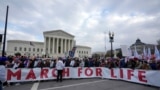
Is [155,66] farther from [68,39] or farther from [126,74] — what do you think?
[68,39]

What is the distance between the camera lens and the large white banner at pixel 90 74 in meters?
10.7

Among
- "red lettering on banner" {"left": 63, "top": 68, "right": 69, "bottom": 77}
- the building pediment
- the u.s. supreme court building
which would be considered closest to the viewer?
"red lettering on banner" {"left": 63, "top": 68, "right": 69, "bottom": 77}

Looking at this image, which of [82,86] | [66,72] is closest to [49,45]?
[66,72]

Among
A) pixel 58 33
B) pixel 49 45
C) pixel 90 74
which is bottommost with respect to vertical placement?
pixel 90 74

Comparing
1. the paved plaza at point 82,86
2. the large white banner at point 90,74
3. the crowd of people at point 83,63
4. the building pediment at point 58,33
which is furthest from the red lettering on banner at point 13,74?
the building pediment at point 58,33

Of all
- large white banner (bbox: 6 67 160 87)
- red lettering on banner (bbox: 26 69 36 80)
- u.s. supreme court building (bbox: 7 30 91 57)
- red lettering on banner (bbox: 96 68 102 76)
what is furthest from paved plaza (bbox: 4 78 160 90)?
u.s. supreme court building (bbox: 7 30 91 57)

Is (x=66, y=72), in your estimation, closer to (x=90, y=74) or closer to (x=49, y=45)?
(x=90, y=74)

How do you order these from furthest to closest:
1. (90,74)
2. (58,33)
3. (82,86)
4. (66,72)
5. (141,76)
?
(58,33)
(90,74)
(66,72)
(141,76)
(82,86)

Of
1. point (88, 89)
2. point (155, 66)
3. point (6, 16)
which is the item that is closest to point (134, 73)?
point (155, 66)

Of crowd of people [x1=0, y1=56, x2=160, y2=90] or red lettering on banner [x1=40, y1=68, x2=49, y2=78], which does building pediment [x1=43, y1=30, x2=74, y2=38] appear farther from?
red lettering on banner [x1=40, y1=68, x2=49, y2=78]

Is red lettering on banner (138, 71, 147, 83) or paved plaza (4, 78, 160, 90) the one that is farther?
red lettering on banner (138, 71, 147, 83)

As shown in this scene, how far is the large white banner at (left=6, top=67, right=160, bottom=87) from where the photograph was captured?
1071 cm

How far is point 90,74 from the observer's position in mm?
14477

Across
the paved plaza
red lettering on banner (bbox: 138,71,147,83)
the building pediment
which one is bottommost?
the paved plaza
